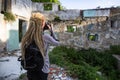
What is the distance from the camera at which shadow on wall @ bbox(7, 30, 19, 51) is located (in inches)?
481

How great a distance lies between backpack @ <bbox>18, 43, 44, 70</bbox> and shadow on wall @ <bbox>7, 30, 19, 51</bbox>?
30.0 ft

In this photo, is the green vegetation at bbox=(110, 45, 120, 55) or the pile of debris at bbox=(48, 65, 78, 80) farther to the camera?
the green vegetation at bbox=(110, 45, 120, 55)

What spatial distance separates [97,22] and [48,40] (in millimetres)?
12648

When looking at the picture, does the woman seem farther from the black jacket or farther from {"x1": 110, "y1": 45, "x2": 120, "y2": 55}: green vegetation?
{"x1": 110, "y1": 45, "x2": 120, "y2": 55}: green vegetation

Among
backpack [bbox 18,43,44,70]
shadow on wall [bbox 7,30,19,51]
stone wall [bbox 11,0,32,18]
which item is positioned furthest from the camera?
stone wall [bbox 11,0,32,18]

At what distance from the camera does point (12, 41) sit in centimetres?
1262

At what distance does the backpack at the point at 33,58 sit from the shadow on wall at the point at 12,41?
9.14m

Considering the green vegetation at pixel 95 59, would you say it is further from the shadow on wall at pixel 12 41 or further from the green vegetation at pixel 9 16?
the green vegetation at pixel 9 16

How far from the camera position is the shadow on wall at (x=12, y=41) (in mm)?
12220

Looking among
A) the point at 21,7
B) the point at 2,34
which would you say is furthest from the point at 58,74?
the point at 21,7

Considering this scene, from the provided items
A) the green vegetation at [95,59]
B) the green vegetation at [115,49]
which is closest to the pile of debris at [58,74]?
the green vegetation at [95,59]

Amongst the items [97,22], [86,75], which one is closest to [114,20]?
[97,22]

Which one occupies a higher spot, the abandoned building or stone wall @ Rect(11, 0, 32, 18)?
stone wall @ Rect(11, 0, 32, 18)

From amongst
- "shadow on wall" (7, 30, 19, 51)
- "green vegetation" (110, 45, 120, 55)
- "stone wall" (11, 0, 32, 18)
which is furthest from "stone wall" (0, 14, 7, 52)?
"green vegetation" (110, 45, 120, 55)
